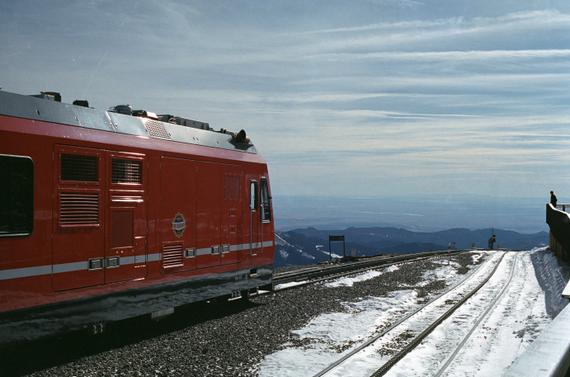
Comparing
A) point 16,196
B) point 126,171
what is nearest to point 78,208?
point 16,196

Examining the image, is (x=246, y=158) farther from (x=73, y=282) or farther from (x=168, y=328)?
(x=73, y=282)

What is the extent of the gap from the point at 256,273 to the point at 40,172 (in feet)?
23.1

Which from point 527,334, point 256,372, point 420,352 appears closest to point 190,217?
point 256,372

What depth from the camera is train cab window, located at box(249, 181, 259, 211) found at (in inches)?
564

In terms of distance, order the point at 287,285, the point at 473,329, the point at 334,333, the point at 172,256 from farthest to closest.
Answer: the point at 287,285 → the point at 473,329 → the point at 334,333 → the point at 172,256

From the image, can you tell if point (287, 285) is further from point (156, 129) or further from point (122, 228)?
point (122, 228)

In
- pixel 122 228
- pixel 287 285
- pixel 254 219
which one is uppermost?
pixel 254 219

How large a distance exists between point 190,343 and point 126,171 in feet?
11.0

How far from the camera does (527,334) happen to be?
1219 centimetres

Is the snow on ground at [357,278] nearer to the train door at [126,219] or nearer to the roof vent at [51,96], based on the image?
the train door at [126,219]

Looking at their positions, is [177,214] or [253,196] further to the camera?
[253,196]

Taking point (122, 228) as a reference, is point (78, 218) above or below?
above

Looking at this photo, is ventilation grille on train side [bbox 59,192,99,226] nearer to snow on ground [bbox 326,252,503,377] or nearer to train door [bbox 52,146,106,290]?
train door [bbox 52,146,106,290]

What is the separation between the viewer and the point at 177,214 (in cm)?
1151
